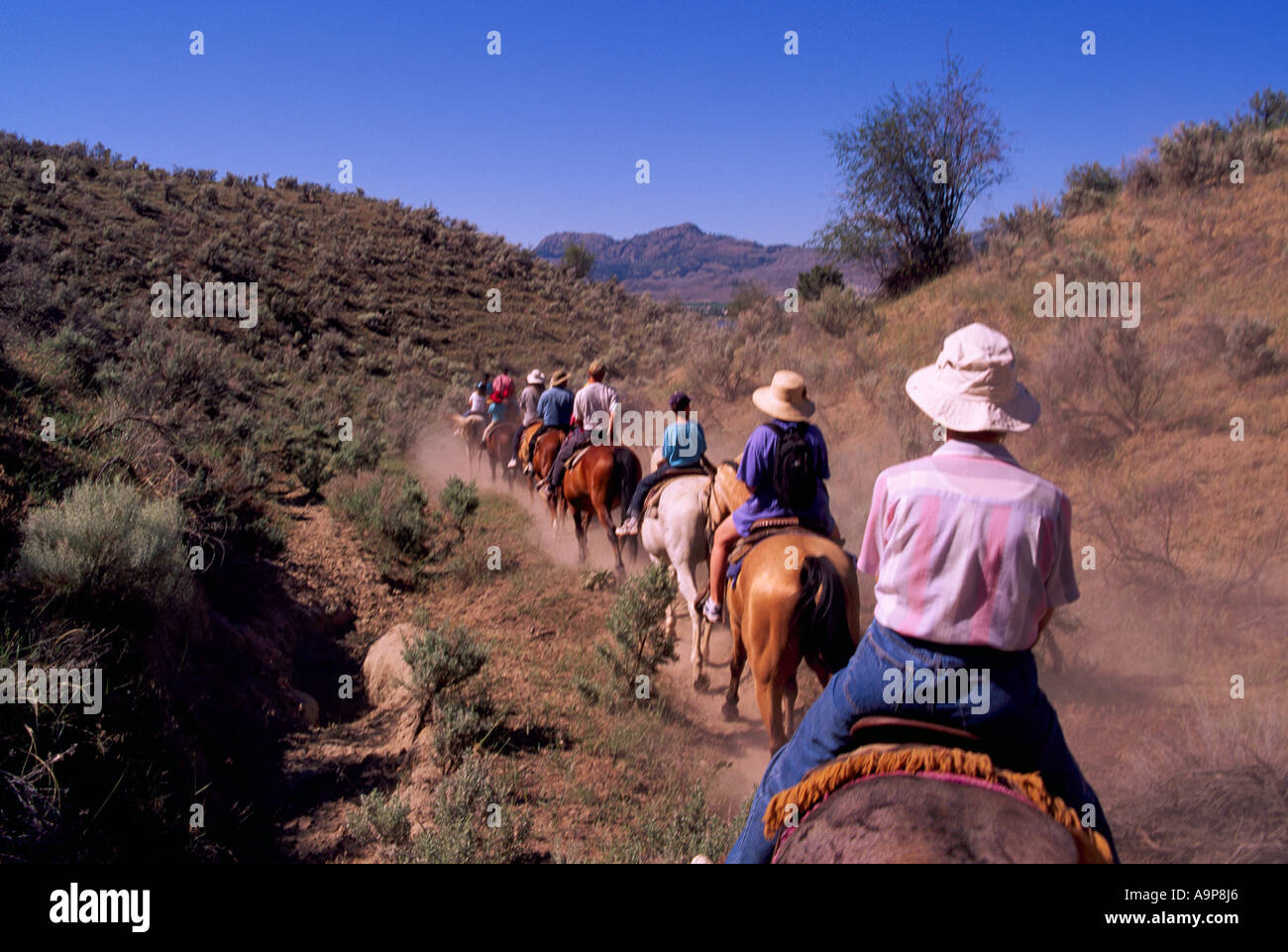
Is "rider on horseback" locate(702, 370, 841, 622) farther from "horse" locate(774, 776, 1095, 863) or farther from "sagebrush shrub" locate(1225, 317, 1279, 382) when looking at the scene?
"sagebrush shrub" locate(1225, 317, 1279, 382)

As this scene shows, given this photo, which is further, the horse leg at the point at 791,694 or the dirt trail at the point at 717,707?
the dirt trail at the point at 717,707

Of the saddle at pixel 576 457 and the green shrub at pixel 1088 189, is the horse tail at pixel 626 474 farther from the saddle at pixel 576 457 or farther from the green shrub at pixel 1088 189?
the green shrub at pixel 1088 189

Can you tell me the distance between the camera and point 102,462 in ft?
22.0

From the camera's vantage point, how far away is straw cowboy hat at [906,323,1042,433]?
2613mm

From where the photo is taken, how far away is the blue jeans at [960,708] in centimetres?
254

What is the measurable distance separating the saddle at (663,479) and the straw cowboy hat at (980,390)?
5.41 meters

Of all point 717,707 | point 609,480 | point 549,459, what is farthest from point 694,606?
point 549,459

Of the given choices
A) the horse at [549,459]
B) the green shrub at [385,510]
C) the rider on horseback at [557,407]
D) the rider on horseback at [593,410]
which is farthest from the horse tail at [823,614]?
the rider on horseback at [557,407]

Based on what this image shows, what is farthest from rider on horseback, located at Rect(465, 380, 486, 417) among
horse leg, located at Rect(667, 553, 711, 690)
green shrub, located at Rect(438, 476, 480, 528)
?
horse leg, located at Rect(667, 553, 711, 690)

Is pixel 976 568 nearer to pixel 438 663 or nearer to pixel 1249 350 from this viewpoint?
pixel 438 663

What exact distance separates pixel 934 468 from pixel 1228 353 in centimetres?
1011

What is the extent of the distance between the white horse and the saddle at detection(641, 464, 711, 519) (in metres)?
0.08

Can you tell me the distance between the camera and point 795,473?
17.4 ft
